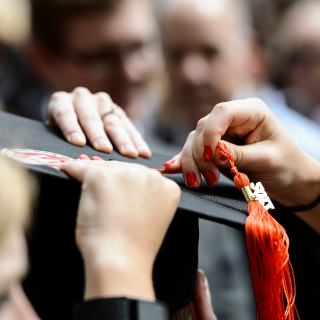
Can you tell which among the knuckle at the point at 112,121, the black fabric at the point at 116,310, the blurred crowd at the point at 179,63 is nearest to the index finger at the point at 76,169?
the black fabric at the point at 116,310

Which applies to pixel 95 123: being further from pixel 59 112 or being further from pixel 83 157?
pixel 83 157

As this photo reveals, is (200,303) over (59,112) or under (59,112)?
under

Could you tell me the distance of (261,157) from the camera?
2150 mm

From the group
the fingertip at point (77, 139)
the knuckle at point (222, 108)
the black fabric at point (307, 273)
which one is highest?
the knuckle at point (222, 108)

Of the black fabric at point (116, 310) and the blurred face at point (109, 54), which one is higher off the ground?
the black fabric at point (116, 310)

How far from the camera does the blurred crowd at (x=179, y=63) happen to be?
12.0 ft

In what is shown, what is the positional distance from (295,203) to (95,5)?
181 cm

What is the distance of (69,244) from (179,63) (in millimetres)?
2605

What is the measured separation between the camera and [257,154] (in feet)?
7.00

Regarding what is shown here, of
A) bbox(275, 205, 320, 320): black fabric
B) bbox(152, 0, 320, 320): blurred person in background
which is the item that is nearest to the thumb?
bbox(275, 205, 320, 320): black fabric

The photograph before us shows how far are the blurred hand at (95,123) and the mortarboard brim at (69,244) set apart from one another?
12 centimetres

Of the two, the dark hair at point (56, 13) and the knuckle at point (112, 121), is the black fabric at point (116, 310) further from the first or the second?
the dark hair at point (56, 13)

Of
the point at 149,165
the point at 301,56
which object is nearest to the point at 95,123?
the point at 149,165

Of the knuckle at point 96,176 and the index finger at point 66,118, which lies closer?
the knuckle at point 96,176
